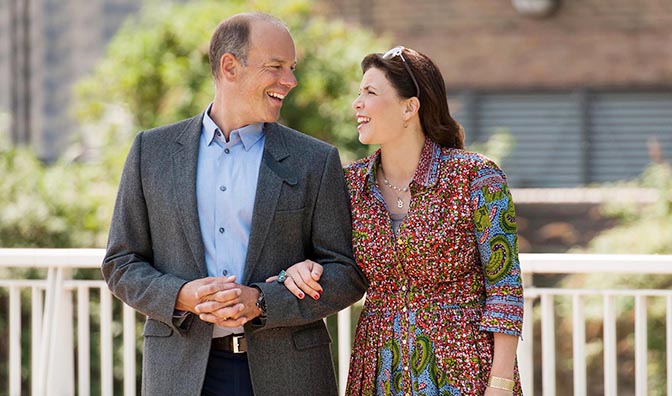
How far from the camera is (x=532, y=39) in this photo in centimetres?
1438

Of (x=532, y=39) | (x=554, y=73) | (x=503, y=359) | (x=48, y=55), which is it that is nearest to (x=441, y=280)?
(x=503, y=359)

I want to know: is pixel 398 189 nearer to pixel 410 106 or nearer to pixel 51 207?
pixel 410 106

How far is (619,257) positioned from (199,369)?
1567mm

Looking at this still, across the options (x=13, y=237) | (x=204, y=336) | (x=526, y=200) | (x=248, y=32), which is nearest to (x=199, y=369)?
(x=204, y=336)

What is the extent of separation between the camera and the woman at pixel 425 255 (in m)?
3.23

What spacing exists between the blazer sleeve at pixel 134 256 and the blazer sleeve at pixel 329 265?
0.93ft

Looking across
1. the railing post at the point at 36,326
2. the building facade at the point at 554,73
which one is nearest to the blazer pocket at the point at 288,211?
the railing post at the point at 36,326

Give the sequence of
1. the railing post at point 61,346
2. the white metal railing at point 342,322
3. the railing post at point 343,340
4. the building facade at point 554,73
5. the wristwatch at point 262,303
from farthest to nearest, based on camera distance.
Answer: the building facade at point 554,73, the railing post at point 61,346, the railing post at point 343,340, the white metal railing at point 342,322, the wristwatch at point 262,303

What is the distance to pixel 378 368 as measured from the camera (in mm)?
3320

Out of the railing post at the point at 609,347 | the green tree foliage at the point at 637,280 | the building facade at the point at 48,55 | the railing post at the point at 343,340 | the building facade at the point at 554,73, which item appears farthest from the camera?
the building facade at the point at 48,55

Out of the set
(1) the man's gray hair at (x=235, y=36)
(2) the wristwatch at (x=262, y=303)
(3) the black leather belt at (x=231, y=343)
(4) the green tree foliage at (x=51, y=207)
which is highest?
(4) the green tree foliage at (x=51, y=207)

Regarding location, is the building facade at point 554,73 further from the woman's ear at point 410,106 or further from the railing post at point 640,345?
the woman's ear at point 410,106

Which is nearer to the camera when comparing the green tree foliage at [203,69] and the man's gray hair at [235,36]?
the man's gray hair at [235,36]

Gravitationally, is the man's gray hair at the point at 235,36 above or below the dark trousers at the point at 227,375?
above
